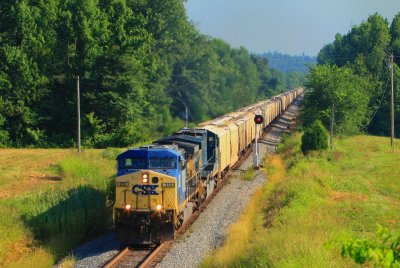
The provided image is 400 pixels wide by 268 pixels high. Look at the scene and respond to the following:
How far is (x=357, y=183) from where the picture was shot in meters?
30.3

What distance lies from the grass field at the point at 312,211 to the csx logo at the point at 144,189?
3090mm

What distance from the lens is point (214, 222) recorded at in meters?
21.8

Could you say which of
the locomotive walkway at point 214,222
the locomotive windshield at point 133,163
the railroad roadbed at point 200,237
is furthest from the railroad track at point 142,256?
the locomotive windshield at point 133,163

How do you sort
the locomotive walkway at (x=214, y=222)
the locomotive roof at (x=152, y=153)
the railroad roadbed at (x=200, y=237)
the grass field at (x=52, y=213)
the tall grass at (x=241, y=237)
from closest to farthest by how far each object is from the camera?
the tall grass at (x=241, y=237)
the railroad roadbed at (x=200, y=237)
the locomotive walkway at (x=214, y=222)
the grass field at (x=52, y=213)
the locomotive roof at (x=152, y=153)

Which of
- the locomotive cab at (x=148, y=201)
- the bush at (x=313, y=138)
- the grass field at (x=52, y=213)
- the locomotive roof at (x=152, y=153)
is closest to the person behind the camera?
the locomotive cab at (x=148, y=201)

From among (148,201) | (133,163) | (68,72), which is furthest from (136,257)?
(68,72)

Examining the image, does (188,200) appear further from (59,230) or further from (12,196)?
(12,196)

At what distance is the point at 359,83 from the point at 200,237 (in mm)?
49072

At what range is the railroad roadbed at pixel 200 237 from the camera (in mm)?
17016

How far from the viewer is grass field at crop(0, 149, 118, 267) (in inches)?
711

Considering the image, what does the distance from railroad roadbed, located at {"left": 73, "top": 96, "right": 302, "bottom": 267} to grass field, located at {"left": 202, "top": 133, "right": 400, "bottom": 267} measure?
74 centimetres

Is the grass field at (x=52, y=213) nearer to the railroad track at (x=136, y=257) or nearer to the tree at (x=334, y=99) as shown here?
the railroad track at (x=136, y=257)

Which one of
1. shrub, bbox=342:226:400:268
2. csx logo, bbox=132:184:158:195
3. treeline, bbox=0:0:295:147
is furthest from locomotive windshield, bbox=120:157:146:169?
treeline, bbox=0:0:295:147

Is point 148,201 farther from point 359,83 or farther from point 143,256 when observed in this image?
point 359,83
